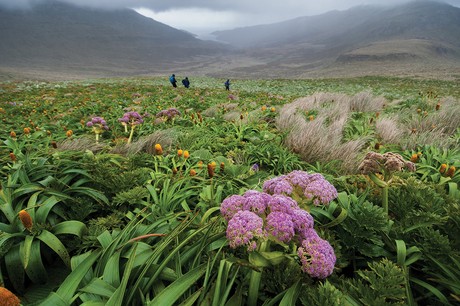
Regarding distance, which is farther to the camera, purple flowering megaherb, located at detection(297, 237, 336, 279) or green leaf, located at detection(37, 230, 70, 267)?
green leaf, located at detection(37, 230, 70, 267)

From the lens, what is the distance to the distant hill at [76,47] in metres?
130

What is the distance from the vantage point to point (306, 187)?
64.0 inches

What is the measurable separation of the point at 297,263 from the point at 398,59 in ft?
390

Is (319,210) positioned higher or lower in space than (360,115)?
higher

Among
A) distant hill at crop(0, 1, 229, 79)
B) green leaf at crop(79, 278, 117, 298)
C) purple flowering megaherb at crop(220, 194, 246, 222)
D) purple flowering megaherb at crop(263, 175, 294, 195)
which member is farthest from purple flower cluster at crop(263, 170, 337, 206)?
distant hill at crop(0, 1, 229, 79)

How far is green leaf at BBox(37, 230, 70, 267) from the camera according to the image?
1.73m

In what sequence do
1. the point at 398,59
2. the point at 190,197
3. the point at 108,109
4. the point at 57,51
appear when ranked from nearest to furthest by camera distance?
the point at 190,197, the point at 108,109, the point at 398,59, the point at 57,51

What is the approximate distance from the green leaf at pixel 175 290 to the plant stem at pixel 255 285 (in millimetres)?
269

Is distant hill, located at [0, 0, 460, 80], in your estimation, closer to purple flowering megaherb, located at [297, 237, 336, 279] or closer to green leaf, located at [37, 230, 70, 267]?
green leaf, located at [37, 230, 70, 267]

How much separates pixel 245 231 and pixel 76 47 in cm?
18878

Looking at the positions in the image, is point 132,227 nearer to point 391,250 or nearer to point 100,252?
point 100,252

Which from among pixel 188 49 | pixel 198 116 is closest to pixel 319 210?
pixel 198 116

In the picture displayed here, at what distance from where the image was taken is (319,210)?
1952 millimetres

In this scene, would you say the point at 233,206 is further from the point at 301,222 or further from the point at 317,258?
the point at 317,258
